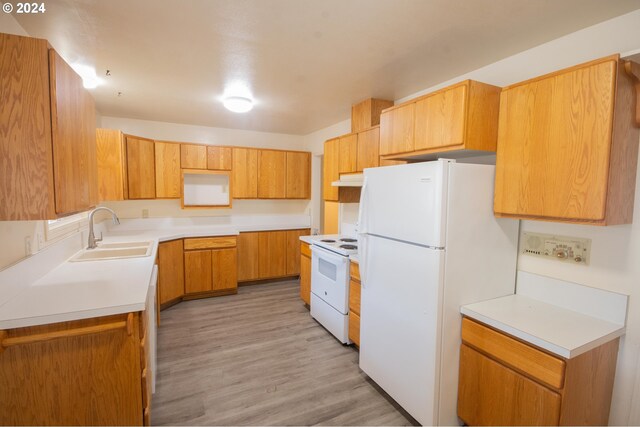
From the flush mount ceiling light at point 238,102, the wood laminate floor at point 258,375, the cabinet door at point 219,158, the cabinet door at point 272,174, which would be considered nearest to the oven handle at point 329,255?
the wood laminate floor at point 258,375

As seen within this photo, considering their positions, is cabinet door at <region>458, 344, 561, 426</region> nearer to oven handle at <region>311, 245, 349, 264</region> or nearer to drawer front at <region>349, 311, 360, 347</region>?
drawer front at <region>349, 311, 360, 347</region>

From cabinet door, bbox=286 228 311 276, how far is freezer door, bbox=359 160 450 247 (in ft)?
8.77

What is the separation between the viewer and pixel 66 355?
141cm

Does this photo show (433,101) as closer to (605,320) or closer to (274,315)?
(605,320)

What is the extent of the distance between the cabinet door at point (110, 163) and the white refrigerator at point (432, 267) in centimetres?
297

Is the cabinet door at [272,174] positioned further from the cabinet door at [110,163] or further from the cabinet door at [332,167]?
the cabinet door at [110,163]

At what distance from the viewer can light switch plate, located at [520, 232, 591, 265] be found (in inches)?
66.4

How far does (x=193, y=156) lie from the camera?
13.6 feet

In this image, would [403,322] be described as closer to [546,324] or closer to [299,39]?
[546,324]

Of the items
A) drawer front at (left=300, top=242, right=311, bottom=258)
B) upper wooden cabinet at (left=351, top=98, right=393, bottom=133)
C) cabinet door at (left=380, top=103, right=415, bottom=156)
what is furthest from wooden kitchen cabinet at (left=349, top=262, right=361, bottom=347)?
upper wooden cabinet at (left=351, top=98, right=393, bottom=133)

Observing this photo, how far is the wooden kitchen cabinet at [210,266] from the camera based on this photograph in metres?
3.88

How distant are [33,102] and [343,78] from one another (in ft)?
6.55

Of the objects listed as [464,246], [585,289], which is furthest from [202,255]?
[585,289]

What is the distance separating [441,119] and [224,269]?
10.9 ft
